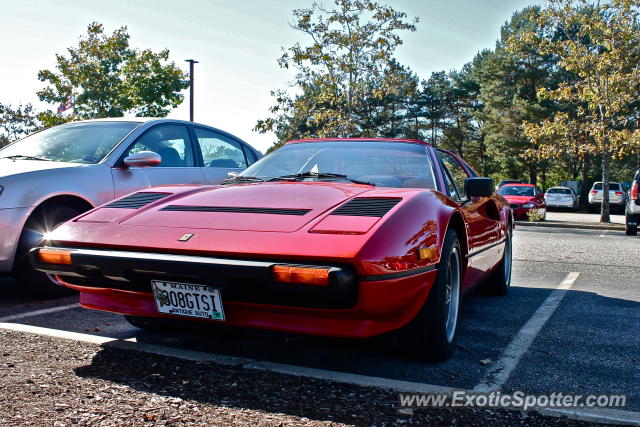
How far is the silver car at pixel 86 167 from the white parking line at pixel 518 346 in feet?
10.5

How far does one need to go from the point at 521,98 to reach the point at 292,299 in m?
42.9

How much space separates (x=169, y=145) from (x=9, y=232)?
1.95m

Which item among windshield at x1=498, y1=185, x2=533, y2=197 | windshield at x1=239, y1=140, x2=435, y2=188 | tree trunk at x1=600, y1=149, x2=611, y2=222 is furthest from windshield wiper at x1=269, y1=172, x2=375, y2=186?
windshield at x1=498, y1=185, x2=533, y2=197

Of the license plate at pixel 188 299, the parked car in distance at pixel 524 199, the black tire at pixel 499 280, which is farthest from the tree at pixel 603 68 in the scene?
the license plate at pixel 188 299

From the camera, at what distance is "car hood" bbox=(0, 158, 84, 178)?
477cm

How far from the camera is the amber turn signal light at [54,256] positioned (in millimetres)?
3098

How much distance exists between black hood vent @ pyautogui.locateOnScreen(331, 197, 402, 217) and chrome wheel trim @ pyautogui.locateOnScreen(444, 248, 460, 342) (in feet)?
1.95

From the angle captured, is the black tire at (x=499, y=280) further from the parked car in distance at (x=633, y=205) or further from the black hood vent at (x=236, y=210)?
the parked car in distance at (x=633, y=205)

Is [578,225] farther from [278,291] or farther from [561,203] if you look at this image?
[278,291]

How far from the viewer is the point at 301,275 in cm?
260

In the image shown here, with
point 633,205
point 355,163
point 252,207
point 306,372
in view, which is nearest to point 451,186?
point 355,163

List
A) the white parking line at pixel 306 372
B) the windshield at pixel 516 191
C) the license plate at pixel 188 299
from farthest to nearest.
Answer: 1. the windshield at pixel 516 191
2. the license plate at pixel 188 299
3. the white parking line at pixel 306 372

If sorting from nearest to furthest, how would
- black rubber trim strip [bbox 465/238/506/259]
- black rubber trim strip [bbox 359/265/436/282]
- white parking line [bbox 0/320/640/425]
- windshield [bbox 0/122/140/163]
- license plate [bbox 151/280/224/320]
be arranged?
white parking line [bbox 0/320/640/425] < black rubber trim strip [bbox 359/265/436/282] < license plate [bbox 151/280/224/320] < black rubber trim strip [bbox 465/238/506/259] < windshield [bbox 0/122/140/163]

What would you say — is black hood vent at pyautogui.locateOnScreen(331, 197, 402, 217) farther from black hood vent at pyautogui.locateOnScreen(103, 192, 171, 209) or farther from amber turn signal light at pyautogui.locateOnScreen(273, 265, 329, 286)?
black hood vent at pyautogui.locateOnScreen(103, 192, 171, 209)
